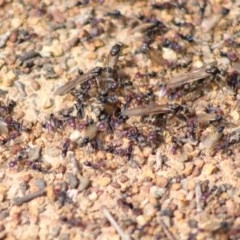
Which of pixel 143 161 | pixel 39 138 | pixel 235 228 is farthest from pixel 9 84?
pixel 235 228

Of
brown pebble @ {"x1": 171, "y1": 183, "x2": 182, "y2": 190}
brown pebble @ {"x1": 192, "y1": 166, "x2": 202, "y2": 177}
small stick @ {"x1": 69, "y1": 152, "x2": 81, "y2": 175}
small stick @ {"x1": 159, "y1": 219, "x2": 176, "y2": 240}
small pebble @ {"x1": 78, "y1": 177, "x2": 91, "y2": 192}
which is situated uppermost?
small stick @ {"x1": 69, "y1": 152, "x2": 81, "y2": 175}

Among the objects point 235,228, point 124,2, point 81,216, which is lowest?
point 235,228

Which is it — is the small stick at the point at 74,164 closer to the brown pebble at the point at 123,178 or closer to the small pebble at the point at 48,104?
the brown pebble at the point at 123,178

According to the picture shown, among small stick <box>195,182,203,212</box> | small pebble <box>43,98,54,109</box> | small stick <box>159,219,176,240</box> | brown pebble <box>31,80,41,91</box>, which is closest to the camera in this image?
small stick <box>159,219,176,240</box>

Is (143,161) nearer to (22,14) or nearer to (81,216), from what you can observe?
(81,216)

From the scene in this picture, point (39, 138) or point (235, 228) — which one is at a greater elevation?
point (39, 138)

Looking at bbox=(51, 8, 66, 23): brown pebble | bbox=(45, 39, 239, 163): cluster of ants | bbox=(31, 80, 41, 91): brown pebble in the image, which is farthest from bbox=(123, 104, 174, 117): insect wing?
bbox=(51, 8, 66, 23): brown pebble

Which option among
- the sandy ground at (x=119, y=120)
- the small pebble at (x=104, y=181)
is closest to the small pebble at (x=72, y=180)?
the sandy ground at (x=119, y=120)

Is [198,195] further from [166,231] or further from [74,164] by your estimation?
[74,164]

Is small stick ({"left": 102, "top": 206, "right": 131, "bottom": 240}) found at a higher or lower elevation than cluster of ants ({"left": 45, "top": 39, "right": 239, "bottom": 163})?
lower

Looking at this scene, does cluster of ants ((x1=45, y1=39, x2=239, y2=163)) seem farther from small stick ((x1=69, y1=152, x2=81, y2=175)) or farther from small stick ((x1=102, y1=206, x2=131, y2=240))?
small stick ((x1=102, y1=206, x2=131, y2=240))

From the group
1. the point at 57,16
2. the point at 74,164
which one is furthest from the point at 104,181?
the point at 57,16
